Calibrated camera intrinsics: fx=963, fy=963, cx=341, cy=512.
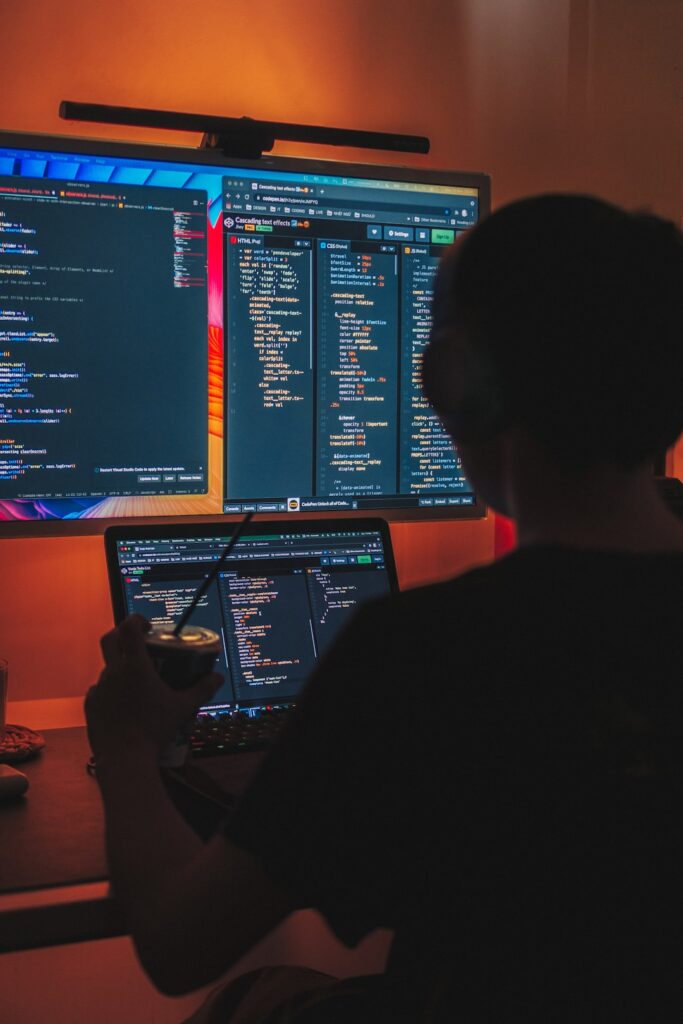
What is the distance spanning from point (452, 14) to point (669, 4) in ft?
1.47

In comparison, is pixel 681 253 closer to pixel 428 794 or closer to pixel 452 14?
pixel 428 794

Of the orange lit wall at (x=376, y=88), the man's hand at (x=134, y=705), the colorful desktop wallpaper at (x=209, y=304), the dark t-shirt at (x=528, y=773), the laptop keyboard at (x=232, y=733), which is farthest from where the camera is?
the orange lit wall at (x=376, y=88)

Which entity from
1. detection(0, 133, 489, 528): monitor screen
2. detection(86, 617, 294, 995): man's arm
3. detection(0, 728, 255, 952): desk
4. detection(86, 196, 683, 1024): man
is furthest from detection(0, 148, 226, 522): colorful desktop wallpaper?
detection(86, 196, 683, 1024): man

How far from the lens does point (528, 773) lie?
0.57 m

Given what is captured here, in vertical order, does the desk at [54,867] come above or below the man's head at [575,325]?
below

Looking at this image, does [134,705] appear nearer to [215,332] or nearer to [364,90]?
[215,332]

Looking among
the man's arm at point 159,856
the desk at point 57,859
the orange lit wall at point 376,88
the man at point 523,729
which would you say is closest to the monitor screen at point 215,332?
the orange lit wall at point 376,88

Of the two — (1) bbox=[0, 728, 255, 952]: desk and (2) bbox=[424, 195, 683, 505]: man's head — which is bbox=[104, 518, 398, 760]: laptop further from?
(2) bbox=[424, 195, 683, 505]: man's head

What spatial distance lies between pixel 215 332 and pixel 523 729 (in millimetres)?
911

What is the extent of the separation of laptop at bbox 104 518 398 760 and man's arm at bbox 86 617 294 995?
1.25ft

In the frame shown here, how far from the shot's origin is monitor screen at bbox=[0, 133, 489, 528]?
126cm

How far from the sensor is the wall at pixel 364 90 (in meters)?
1.44

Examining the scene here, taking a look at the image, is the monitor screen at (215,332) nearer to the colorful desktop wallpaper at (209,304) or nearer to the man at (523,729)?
the colorful desktop wallpaper at (209,304)

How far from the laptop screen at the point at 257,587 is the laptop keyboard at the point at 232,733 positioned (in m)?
0.03
